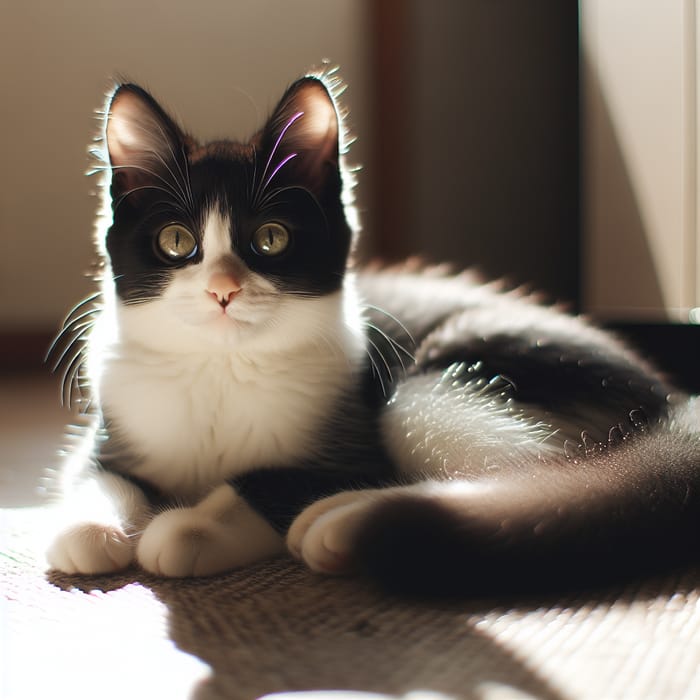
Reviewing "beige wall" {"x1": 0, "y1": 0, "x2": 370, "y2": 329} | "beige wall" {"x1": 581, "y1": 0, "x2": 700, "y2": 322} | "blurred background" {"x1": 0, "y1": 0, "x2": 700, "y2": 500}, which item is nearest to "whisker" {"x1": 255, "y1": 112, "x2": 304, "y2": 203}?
"blurred background" {"x1": 0, "y1": 0, "x2": 700, "y2": 500}

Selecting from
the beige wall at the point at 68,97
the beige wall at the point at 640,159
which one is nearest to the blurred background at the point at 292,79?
the beige wall at the point at 68,97

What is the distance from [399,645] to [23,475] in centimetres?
109

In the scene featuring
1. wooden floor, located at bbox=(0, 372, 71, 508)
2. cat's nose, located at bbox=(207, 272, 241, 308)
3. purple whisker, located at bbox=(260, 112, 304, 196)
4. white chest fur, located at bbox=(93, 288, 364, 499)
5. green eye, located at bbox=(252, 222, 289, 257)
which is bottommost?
wooden floor, located at bbox=(0, 372, 71, 508)

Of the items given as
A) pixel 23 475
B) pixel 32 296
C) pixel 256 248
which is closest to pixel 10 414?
pixel 23 475

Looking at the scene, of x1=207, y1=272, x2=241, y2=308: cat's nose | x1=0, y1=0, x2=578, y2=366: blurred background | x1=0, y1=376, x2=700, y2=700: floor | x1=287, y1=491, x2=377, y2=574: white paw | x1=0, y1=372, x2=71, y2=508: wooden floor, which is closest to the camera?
x1=0, y1=376, x2=700, y2=700: floor

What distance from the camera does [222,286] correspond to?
1.10 metres

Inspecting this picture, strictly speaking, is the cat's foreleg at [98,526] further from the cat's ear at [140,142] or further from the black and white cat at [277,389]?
the cat's ear at [140,142]

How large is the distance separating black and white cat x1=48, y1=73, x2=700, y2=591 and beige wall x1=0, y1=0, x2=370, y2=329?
2.07m

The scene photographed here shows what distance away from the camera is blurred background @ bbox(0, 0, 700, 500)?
8.71 ft

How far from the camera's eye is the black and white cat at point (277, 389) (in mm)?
1045

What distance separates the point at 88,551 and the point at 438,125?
3.17 meters

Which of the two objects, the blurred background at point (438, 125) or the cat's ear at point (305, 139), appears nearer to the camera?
the cat's ear at point (305, 139)

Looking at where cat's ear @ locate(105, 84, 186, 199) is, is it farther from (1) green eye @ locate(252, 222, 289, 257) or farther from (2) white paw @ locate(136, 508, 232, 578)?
(2) white paw @ locate(136, 508, 232, 578)

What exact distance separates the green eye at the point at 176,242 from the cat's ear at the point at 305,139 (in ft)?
0.50
